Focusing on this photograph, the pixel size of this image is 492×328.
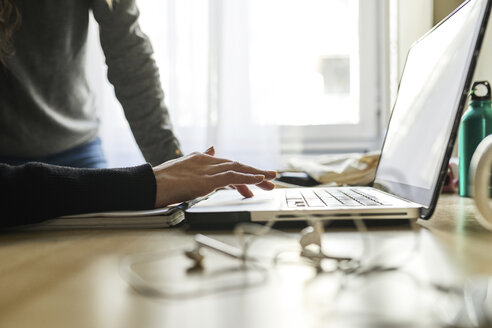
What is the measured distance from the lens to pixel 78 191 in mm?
658

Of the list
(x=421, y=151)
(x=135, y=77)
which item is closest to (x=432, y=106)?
(x=421, y=151)

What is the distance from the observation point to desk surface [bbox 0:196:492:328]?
11.0 inches

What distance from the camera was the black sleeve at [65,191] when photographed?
0.64 meters

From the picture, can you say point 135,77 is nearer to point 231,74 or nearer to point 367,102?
point 231,74

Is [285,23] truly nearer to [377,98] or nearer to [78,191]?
[377,98]

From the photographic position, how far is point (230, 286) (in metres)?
0.34

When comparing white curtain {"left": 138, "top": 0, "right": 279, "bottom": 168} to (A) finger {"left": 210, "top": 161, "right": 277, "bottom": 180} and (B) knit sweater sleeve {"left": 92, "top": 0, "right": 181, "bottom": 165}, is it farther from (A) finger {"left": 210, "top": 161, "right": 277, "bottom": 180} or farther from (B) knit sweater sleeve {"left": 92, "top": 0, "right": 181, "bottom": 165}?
(A) finger {"left": 210, "top": 161, "right": 277, "bottom": 180}

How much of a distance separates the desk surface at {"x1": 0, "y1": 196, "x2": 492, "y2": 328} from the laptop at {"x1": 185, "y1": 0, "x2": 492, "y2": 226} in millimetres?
50

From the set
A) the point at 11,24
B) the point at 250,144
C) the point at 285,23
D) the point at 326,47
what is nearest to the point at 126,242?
the point at 11,24

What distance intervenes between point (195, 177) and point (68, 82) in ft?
2.11

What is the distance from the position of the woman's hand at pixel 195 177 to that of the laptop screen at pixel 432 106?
236 millimetres

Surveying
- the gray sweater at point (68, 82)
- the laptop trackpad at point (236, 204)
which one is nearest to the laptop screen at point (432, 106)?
the laptop trackpad at point (236, 204)

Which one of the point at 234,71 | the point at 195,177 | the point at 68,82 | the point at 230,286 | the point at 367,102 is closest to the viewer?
the point at 230,286

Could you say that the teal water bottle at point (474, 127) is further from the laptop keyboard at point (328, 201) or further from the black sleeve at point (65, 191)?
the black sleeve at point (65, 191)
